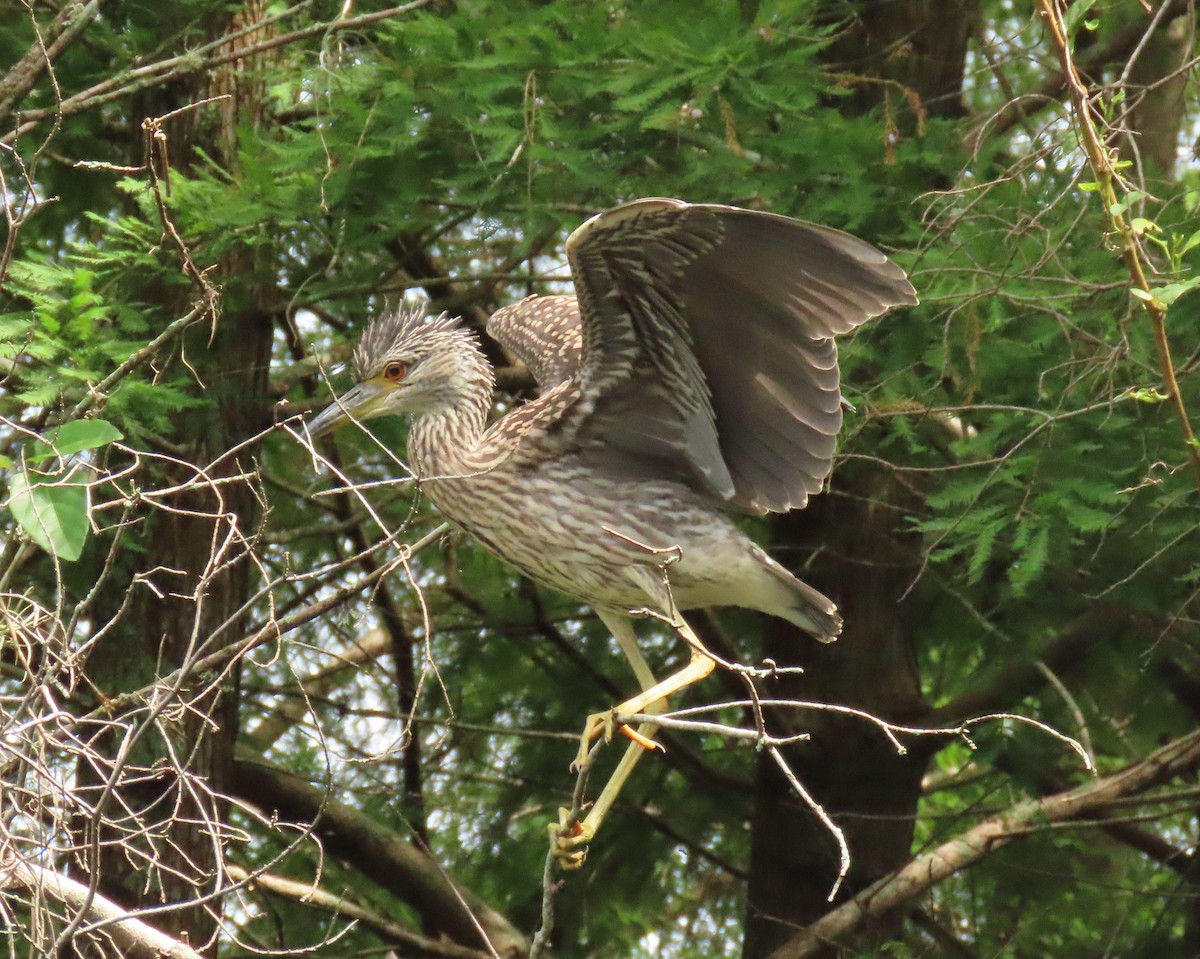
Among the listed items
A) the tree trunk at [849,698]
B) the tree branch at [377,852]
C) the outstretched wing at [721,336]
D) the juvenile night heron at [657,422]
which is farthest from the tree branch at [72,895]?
the tree trunk at [849,698]

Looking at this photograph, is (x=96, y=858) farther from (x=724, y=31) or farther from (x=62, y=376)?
(x=724, y=31)

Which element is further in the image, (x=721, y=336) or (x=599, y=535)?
(x=599, y=535)

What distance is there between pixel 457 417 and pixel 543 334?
0.41 m

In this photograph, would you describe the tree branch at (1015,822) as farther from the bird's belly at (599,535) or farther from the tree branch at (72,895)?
the tree branch at (72,895)

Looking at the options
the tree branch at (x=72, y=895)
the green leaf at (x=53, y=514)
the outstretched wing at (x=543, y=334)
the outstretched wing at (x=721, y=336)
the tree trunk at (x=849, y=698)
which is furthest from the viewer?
the tree trunk at (x=849, y=698)

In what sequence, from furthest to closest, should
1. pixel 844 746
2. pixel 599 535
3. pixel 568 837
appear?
pixel 844 746 < pixel 599 535 < pixel 568 837

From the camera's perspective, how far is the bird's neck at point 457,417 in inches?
180

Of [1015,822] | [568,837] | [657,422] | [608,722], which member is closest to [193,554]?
[657,422]

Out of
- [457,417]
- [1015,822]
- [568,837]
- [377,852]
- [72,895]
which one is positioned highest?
[457,417]

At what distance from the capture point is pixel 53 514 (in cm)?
255

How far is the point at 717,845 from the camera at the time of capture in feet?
21.2

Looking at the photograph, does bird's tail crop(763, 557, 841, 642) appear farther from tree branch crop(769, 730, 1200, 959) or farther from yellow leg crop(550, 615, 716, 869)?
tree branch crop(769, 730, 1200, 959)

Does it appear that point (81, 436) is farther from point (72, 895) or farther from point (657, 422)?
point (657, 422)

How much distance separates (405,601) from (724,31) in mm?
2682
